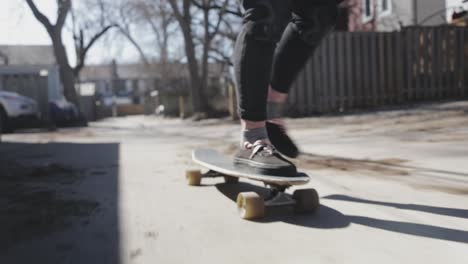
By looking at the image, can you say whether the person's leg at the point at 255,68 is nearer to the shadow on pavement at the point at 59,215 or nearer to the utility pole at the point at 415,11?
the shadow on pavement at the point at 59,215

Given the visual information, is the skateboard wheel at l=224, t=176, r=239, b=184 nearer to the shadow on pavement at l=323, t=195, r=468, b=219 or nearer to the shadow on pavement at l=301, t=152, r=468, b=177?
the shadow on pavement at l=323, t=195, r=468, b=219

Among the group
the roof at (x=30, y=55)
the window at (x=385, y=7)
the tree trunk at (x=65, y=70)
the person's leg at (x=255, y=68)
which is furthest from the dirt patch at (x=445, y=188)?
the roof at (x=30, y=55)

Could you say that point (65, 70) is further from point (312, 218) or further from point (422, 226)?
point (422, 226)

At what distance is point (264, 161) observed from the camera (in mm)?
1570

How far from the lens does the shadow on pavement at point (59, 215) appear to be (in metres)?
1.21

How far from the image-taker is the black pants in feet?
5.49

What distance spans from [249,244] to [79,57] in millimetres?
29091

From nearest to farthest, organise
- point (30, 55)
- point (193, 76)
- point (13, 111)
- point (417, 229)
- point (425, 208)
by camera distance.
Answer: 1. point (417, 229)
2. point (425, 208)
3. point (13, 111)
4. point (193, 76)
5. point (30, 55)

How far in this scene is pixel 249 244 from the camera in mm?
1230

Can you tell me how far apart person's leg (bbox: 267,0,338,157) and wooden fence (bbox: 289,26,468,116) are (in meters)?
7.20

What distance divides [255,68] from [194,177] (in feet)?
2.30

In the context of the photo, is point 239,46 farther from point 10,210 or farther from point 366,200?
point 10,210

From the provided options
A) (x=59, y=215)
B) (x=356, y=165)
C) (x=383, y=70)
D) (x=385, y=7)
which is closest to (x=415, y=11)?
(x=385, y=7)

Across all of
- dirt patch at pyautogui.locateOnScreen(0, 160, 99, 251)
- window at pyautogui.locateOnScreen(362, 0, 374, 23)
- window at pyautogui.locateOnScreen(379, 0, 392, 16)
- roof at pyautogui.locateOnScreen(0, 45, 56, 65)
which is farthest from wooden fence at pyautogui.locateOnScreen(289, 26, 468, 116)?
roof at pyautogui.locateOnScreen(0, 45, 56, 65)
